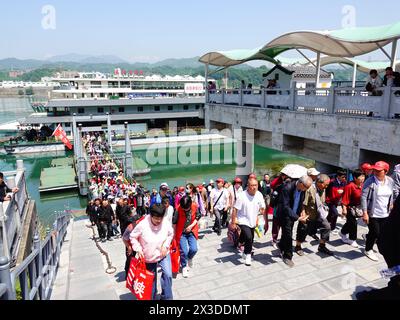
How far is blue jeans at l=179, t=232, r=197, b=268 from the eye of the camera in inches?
206

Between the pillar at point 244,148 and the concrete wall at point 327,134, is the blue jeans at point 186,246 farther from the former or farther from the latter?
the pillar at point 244,148

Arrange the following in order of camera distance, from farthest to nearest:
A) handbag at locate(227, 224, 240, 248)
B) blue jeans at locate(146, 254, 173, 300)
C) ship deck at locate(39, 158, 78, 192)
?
ship deck at locate(39, 158, 78, 192) < handbag at locate(227, 224, 240, 248) < blue jeans at locate(146, 254, 173, 300)

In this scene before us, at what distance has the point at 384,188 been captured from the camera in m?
4.80

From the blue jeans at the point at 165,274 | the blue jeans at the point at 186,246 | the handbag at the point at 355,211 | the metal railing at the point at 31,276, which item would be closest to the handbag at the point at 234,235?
the blue jeans at the point at 186,246

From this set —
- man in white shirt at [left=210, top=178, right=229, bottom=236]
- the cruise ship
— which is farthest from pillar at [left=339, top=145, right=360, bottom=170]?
the cruise ship

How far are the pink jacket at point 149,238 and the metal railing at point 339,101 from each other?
6.91 meters

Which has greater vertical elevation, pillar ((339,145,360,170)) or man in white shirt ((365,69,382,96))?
man in white shirt ((365,69,382,96))

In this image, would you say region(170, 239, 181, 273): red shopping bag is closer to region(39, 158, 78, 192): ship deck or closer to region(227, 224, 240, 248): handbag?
region(227, 224, 240, 248): handbag

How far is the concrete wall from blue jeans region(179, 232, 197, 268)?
573 centimetres

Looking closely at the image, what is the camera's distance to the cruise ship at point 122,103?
40.9m

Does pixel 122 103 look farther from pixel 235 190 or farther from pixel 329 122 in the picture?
pixel 235 190

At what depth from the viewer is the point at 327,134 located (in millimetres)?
9820
